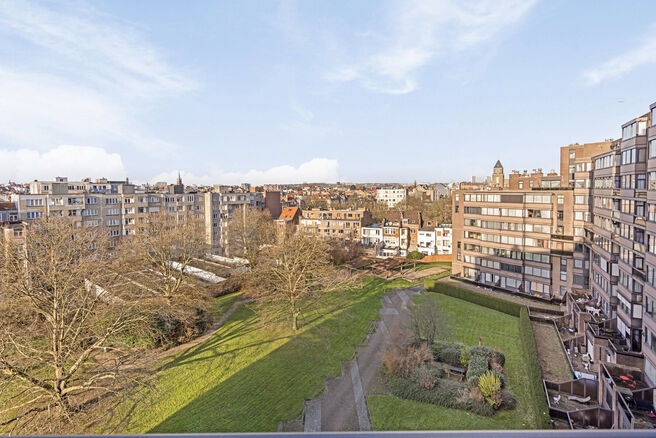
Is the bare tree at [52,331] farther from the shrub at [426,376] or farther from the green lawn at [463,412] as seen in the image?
the shrub at [426,376]

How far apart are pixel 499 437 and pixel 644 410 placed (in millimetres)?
18687

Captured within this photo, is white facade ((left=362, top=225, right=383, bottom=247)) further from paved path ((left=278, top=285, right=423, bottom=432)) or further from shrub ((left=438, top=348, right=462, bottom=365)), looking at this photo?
shrub ((left=438, top=348, right=462, bottom=365))

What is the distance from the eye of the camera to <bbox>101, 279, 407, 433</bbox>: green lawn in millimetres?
14102

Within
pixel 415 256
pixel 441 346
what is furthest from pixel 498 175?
pixel 441 346

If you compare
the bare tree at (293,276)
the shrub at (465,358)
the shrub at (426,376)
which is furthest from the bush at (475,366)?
the bare tree at (293,276)

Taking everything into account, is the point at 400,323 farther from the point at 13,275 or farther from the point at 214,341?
the point at 13,275

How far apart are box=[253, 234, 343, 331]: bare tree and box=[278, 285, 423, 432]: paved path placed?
16.5 feet

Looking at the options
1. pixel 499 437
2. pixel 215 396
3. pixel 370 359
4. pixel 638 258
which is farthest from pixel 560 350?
pixel 499 437

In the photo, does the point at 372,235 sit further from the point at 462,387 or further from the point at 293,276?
the point at 462,387

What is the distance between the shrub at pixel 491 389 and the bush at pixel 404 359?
121 inches

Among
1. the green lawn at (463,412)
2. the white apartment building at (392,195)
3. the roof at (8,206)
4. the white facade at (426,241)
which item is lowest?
the green lawn at (463,412)

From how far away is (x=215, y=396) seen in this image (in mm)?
15633

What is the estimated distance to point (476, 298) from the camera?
31.1 meters

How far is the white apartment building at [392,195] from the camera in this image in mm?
118475
